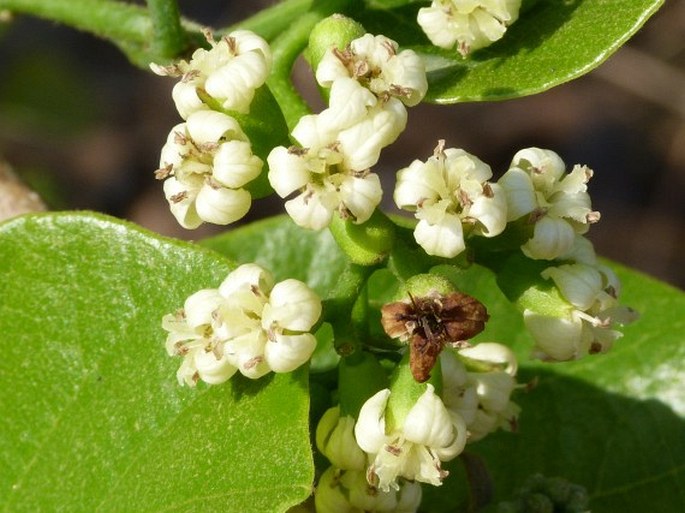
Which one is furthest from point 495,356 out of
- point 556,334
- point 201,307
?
point 201,307

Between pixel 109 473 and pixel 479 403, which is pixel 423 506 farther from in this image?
pixel 109 473

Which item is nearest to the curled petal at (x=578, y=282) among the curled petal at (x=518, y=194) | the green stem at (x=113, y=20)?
the curled petal at (x=518, y=194)

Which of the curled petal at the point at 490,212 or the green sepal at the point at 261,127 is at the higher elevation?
the curled petal at the point at 490,212

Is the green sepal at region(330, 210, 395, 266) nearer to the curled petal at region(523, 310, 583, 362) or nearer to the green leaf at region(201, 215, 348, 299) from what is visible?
the curled petal at region(523, 310, 583, 362)

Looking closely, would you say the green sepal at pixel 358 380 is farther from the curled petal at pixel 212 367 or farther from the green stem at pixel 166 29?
the green stem at pixel 166 29

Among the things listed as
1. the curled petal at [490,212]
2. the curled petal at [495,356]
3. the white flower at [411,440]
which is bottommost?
the curled petal at [495,356]

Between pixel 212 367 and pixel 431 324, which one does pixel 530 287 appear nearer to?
pixel 431 324
